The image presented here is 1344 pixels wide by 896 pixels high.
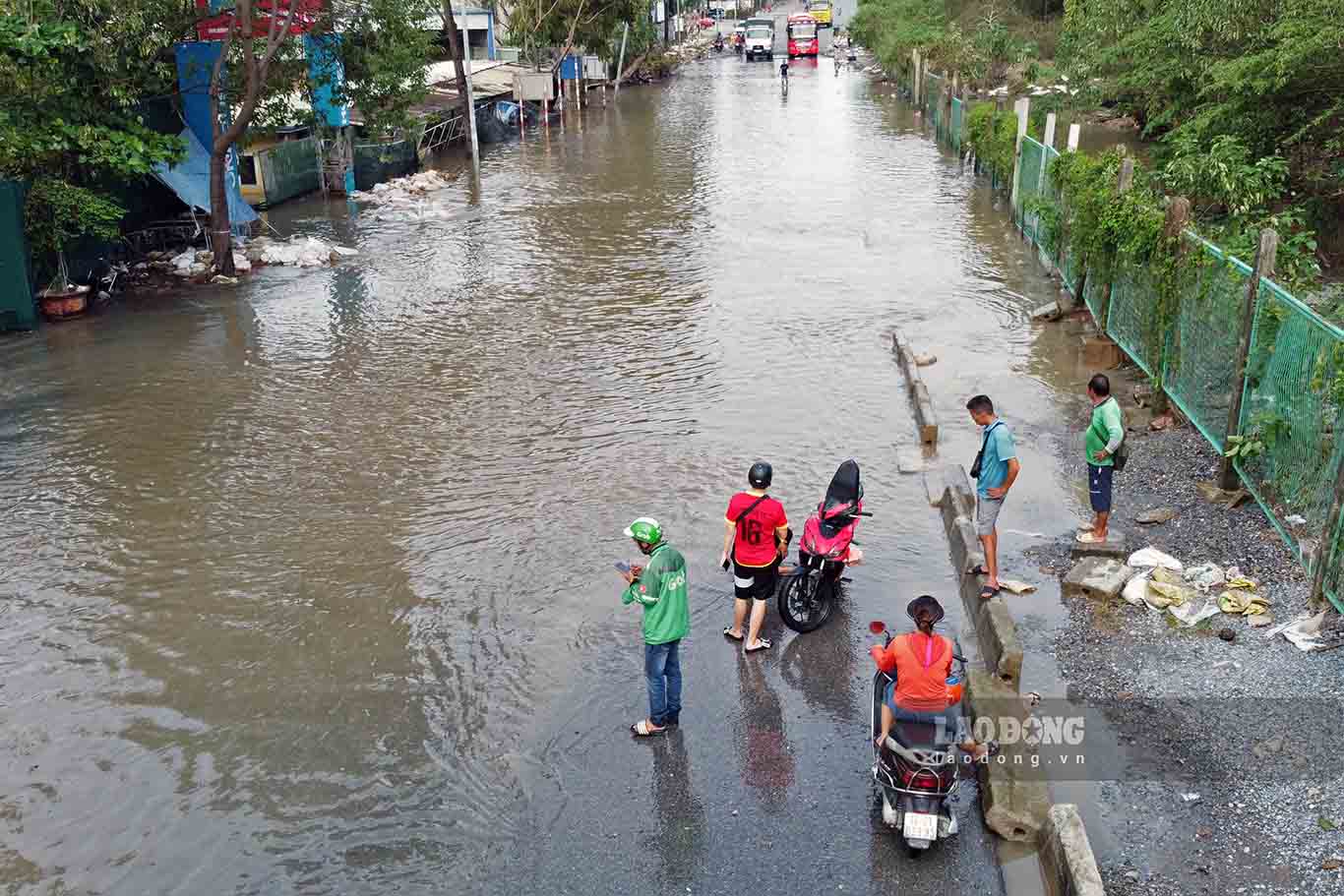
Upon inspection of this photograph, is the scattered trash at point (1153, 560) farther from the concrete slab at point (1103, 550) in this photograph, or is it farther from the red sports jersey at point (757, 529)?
the red sports jersey at point (757, 529)

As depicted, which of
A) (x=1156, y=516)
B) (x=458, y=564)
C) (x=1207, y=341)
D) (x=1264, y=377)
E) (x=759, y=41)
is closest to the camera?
(x=1264, y=377)

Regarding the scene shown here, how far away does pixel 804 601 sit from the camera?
8.55 metres

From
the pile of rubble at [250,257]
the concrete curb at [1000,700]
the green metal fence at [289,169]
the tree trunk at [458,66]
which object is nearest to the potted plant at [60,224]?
the pile of rubble at [250,257]

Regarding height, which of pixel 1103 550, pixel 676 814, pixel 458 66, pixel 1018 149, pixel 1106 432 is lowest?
pixel 676 814

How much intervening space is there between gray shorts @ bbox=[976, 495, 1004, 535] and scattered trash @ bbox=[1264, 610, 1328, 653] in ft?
6.47

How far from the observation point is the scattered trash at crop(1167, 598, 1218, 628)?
787 cm

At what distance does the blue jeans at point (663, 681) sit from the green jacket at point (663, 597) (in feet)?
0.25

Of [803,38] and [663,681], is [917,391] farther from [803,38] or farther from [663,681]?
[803,38]

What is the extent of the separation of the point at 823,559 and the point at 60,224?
13895mm

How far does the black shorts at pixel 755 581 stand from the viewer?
26.5 ft

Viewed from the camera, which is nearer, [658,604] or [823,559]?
[658,604]

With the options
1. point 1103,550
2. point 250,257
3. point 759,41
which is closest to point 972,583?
point 1103,550

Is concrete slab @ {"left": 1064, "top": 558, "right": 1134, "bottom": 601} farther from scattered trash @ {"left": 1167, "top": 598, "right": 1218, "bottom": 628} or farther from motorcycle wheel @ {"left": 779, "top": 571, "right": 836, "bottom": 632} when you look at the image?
motorcycle wheel @ {"left": 779, "top": 571, "right": 836, "bottom": 632}

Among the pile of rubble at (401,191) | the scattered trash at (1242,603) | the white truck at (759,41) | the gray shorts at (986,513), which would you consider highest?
the white truck at (759,41)
